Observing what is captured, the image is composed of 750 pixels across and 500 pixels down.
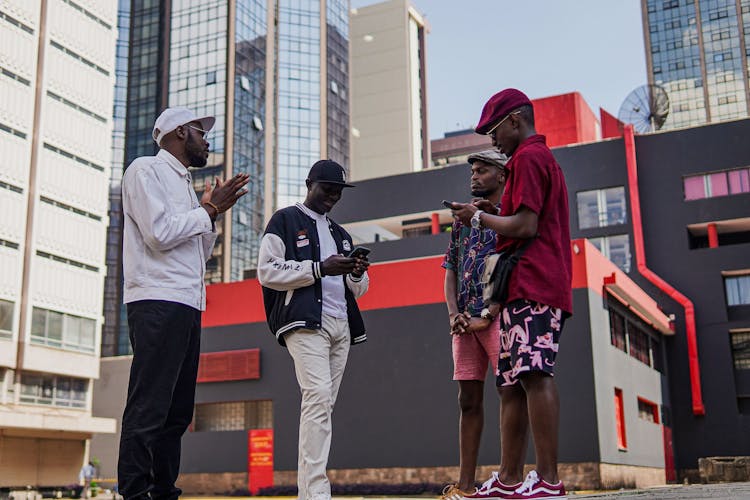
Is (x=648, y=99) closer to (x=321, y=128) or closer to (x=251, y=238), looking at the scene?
(x=251, y=238)

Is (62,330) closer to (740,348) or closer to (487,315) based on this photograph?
(740,348)

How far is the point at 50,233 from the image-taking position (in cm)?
3631

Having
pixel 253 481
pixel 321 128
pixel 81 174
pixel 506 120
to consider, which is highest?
pixel 321 128

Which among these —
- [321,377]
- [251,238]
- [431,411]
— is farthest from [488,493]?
[251,238]

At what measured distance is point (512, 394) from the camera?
3.98 m

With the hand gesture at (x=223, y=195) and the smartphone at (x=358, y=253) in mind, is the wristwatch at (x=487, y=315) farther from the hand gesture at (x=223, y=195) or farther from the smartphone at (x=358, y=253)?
the hand gesture at (x=223, y=195)

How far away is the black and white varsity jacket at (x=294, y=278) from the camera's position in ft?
14.6

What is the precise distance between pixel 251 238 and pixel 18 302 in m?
30.0

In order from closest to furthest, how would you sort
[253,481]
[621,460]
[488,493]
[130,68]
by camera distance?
[488,493], [621,460], [253,481], [130,68]

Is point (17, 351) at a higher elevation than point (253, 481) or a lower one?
higher

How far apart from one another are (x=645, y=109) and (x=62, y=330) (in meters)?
25.8

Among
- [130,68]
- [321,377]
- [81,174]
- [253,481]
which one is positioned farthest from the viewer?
[130,68]

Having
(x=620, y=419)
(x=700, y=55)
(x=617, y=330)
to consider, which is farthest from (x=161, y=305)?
(x=700, y=55)

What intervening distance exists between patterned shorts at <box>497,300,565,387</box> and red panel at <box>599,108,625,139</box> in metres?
32.8
